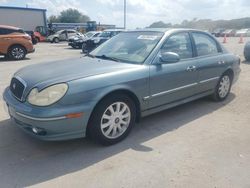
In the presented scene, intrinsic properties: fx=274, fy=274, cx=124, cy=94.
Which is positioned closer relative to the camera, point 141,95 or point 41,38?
point 141,95

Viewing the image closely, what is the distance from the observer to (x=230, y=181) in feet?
9.64

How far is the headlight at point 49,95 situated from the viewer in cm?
315

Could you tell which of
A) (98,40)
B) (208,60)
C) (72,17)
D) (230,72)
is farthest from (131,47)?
(72,17)

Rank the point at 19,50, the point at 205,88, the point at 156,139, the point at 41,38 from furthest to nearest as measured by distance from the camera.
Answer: the point at 41,38 → the point at 19,50 → the point at 205,88 → the point at 156,139

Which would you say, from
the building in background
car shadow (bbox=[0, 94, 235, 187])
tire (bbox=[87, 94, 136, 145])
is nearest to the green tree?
the building in background

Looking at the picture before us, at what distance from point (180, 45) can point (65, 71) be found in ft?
6.78

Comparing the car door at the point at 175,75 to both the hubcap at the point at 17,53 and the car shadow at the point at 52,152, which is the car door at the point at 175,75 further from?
the hubcap at the point at 17,53

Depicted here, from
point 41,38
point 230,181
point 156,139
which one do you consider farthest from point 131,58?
point 41,38

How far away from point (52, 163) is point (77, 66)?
4.45 ft

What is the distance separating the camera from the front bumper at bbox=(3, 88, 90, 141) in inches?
122

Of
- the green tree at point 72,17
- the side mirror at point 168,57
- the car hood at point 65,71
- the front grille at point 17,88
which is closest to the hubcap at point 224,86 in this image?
the side mirror at point 168,57

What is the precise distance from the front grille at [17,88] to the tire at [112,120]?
94 cm

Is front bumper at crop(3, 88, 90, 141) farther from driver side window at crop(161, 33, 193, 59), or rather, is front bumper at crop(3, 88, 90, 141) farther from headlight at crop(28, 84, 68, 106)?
driver side window at crop(161, 33, 193, 59)

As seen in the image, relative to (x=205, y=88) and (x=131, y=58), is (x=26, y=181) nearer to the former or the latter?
(x=131, y=58)
